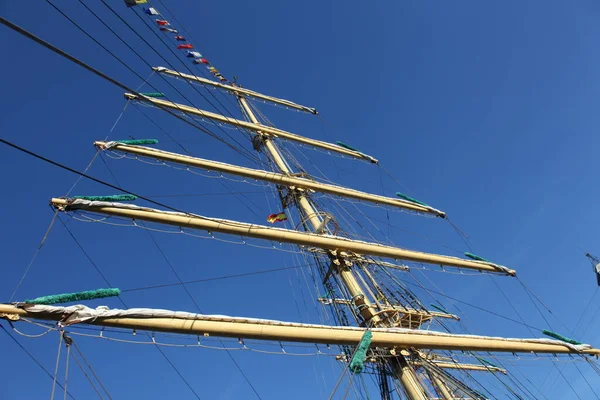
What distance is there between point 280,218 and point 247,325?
7.54 metres

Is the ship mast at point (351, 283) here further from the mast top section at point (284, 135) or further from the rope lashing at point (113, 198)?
the rope lashing at point (113, 198)

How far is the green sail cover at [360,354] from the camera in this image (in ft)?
19.6

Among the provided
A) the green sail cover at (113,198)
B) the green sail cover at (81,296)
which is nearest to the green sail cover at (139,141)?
the green sail cover at (113,198)

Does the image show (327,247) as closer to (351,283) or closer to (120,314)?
(351,283)

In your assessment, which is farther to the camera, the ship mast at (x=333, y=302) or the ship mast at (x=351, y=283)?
the ship mast at (x=351, y=283)

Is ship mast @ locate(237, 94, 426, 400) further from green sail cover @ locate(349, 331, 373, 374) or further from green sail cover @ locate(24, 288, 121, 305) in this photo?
green sail cover @ locate(24, 288, 121, 305)

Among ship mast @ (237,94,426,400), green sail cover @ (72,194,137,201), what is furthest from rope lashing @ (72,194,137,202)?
ship mast @ (237,94,426,400)

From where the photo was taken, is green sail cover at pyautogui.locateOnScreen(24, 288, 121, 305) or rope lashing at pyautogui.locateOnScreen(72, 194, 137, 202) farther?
rope lashing at pyautogui.locateOnScreen(72, 194, 137, 202)

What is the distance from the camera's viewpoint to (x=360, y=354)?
6203 millimetres

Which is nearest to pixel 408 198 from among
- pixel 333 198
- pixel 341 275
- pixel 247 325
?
pixel 333 198

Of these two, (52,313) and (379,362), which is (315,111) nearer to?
(379,362)

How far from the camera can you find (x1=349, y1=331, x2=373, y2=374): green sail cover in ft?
19.6

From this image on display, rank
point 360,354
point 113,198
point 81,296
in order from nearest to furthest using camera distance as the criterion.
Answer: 1. point 81,296
2. point 360,354
3. point 113,198

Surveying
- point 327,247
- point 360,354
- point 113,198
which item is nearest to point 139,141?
point 113,198
